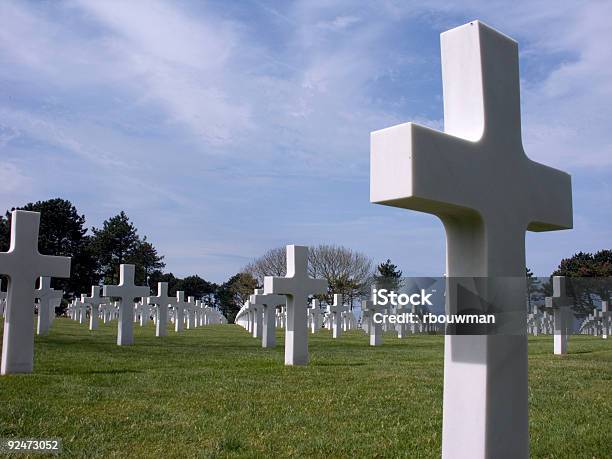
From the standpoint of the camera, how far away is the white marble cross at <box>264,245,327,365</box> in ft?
42.3

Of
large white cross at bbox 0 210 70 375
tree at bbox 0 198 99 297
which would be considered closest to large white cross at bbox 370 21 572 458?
large white cross at bbox 0 210 70 375

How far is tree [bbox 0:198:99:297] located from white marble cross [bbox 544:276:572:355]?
5385 centimetres

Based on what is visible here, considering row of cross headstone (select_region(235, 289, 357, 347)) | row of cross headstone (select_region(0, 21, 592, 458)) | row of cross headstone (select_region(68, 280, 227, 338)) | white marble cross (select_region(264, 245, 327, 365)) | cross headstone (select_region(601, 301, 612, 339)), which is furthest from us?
cross headstone (select_region(601, 301, 612, 339))

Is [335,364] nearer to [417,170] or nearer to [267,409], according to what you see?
[267,409]

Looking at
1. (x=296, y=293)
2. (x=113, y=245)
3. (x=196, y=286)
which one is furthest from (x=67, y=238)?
(x=296, y=293)

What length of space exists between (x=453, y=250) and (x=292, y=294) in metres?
9.38

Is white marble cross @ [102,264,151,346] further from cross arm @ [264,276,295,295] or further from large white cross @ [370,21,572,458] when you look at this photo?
large white cross @ [370,21,572,458]

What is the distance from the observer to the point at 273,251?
59.9 meters

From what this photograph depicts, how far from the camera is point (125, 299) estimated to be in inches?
745

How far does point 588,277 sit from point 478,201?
51.4 meters

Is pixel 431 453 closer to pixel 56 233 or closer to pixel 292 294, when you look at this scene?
pixel 292 294

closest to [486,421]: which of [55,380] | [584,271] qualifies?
[55,380]

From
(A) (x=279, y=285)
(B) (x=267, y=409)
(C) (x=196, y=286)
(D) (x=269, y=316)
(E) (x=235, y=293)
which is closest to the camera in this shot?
(B) (x=267, y=409)

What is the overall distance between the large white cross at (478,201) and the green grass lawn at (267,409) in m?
1.38
